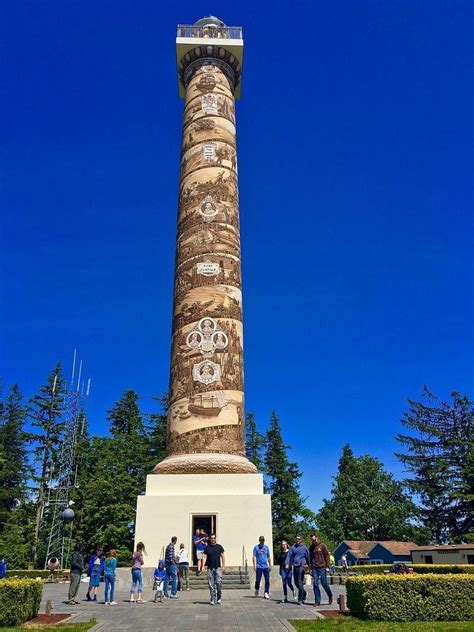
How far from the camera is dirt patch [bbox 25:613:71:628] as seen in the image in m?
7.38

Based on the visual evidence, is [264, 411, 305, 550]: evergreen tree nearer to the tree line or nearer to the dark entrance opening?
the tree line

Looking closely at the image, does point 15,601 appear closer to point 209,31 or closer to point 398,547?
point 209,31

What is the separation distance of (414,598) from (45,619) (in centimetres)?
543

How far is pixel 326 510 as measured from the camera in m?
41.4

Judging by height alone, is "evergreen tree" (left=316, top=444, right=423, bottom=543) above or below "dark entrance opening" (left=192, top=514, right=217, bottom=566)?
above

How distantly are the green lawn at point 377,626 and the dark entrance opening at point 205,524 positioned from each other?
6.20 meters

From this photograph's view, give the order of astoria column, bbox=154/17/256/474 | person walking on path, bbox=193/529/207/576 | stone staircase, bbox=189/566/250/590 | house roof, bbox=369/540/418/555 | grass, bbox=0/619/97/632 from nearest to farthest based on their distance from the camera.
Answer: grass, bbox=0/619/97/632 → stone staircase, bbox=189/566/250/590 → person walking on path, bbox=193/529/207/576 → astoria column, bbox=154/17/256/474 → house roof, bbox=369/540/418/555

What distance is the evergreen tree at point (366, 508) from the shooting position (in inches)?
1455

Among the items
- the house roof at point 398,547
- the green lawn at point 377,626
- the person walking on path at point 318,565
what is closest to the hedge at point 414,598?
the green lawn at point 377,626

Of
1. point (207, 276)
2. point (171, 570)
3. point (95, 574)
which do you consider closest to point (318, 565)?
point (171, 570)

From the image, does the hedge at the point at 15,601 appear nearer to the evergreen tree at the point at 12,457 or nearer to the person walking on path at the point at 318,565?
the person walking on path at the point at 318,565

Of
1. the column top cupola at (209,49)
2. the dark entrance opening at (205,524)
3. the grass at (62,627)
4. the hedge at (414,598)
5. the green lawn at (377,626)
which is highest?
the column top cupola at (209,49)

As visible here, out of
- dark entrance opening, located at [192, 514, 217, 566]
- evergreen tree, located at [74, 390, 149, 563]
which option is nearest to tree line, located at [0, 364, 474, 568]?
evergreen tree, located at [74, 390, 149, 563]

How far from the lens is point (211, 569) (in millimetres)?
9008
